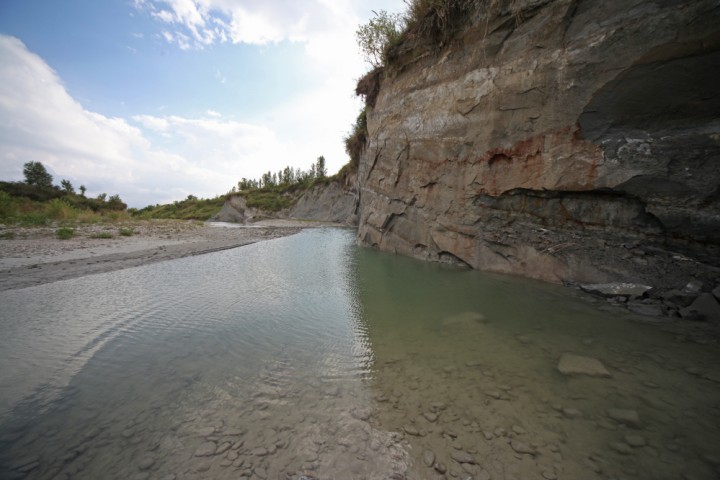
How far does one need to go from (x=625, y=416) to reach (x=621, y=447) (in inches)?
21.6

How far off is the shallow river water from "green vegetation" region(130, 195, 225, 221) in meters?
60.8

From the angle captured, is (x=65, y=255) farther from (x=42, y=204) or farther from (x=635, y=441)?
(x=42, y=204)

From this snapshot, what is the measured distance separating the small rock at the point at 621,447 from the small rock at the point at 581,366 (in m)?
1.24

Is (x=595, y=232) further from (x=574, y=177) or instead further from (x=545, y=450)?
(x=545, y=450)

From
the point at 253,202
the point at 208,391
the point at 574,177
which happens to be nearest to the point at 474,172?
the point at 574,177

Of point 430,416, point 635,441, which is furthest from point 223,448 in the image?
point 635,441

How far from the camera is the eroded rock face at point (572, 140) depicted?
598 cm

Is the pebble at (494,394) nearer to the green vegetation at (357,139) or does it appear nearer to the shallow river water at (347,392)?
the shallow river water at (347,392)

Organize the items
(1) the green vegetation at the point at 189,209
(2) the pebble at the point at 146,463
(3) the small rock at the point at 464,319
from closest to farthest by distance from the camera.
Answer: (2) the pebble at the point at 146,463 → (3) the small rock at the point at 464,319 → (1) the green vegetation at the point at 189,209

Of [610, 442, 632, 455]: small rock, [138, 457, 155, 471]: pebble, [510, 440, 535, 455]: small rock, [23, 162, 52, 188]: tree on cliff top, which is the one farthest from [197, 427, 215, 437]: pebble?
[23, 162, 52, 188]: tree on cliff top

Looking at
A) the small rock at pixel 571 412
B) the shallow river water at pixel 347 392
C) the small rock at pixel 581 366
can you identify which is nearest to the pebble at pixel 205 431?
the shallow river water at pixel 347 392

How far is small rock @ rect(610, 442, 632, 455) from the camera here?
270cm

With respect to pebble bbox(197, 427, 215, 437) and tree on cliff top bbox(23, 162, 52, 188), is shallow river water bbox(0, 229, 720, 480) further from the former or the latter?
tree on cliff top bbox(23, 162, 52, 188)

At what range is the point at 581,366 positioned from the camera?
4.09 meters
